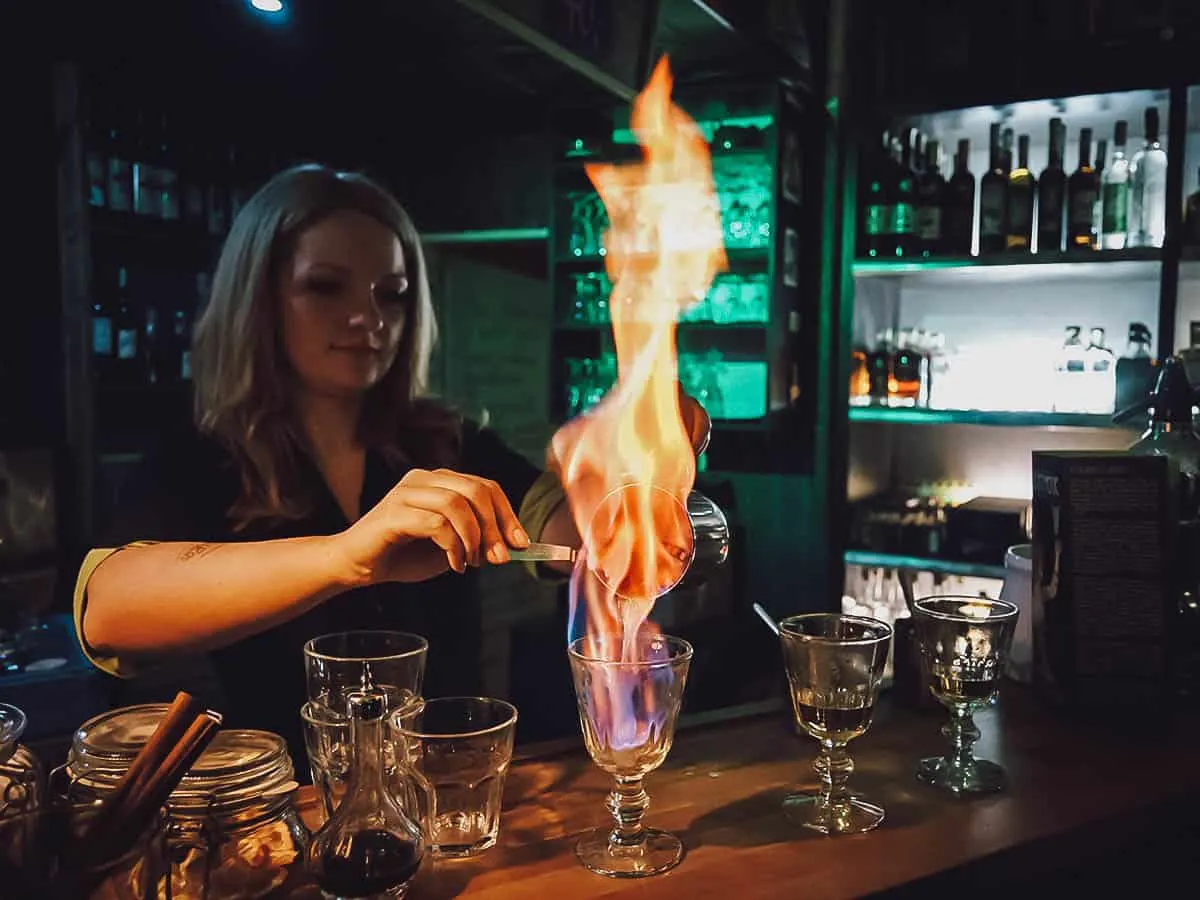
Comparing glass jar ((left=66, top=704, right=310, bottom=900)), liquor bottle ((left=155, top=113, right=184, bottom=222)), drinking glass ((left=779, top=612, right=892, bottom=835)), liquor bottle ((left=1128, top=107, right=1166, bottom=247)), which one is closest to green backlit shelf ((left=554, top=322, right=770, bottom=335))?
liquor bottle ((left=1128, top=107, right=1166, bottom=247))

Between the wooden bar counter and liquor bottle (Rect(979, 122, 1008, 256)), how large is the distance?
6.68 ft

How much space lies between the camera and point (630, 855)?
848mm

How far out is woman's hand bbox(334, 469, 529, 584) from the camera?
0.89 metres

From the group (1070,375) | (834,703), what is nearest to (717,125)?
(1070,375)

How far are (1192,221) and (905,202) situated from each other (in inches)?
31.3

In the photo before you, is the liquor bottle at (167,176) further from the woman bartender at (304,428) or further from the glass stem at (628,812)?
the glass stem at (628,812)

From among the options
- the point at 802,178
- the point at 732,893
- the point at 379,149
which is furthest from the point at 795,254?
the point at 732,893

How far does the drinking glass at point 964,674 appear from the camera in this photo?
1.05m

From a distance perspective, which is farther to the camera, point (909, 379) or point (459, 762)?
point (909, 379)

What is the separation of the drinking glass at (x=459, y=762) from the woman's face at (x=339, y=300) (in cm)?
86

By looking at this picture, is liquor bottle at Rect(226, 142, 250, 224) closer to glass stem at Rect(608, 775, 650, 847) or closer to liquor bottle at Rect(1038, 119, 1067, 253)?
liquor bottle at Rect(1038, 119, 1067, 253)

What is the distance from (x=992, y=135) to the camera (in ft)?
9.59

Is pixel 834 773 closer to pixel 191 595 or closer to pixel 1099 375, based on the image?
pixel 191 595

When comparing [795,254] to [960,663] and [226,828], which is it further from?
[226,828]
